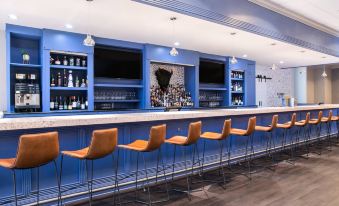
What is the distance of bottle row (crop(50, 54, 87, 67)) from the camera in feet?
18.8

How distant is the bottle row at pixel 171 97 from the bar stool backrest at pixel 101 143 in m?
4.42

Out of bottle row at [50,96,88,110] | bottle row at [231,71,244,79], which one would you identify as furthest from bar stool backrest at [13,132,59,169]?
bottle row at [231,71,244,79]

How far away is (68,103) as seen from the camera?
598 centimetres

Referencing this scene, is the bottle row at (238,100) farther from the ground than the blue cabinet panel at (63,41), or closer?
closer

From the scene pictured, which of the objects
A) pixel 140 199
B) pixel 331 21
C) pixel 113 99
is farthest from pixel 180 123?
pixel 331 21

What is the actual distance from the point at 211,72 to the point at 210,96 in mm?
760

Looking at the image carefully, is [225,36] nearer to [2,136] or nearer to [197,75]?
[197,75]

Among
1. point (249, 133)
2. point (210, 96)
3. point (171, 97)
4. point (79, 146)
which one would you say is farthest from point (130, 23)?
point (210, 96)

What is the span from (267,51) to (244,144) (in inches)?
137

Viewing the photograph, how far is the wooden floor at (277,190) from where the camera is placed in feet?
10.8

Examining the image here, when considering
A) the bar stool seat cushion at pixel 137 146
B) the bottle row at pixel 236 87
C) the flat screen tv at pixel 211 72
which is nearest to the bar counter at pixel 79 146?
the bar stool seat cushion at pixel 137 146

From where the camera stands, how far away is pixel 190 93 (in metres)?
8.04

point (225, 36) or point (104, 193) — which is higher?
point (225, 36)

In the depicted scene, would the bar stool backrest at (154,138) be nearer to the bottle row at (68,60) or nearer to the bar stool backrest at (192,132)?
the bar stool backrest at (192,132)
